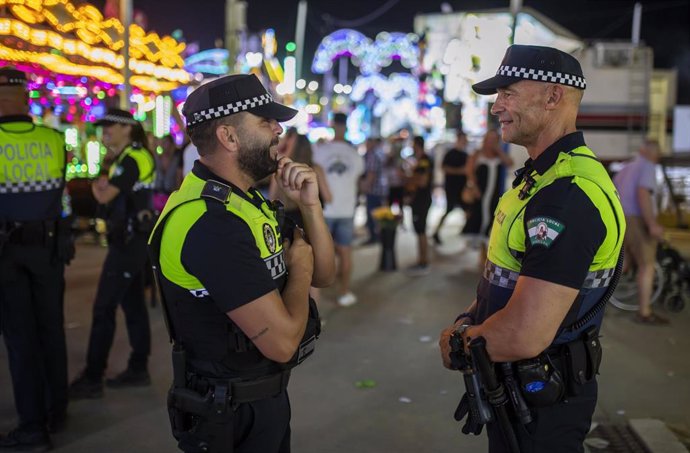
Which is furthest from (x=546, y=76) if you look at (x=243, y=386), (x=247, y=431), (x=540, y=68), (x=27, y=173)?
(x=27, y=173)

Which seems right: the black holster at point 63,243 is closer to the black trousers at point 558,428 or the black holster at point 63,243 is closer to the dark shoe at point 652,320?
the black trousers at point 558,428

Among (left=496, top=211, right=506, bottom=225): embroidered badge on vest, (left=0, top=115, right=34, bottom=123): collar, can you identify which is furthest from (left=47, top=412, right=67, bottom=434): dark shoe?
(left=496, top=211, right=506, bottom=225): embroidered badge on vest

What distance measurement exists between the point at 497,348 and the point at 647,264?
5.73 metres

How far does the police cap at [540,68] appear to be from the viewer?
241 cm

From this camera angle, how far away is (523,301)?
85.8 inches

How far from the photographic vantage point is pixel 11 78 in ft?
13.8

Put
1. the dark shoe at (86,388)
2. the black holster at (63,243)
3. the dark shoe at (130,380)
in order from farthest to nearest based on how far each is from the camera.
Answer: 1. the dark shoe at (130,380)
2. the dark shoe at (86,388)
3. the black holster at (63,243)

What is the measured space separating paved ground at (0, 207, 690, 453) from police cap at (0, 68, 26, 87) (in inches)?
89.5

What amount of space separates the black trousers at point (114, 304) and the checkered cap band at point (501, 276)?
3.41 meters

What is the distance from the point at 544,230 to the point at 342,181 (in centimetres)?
599

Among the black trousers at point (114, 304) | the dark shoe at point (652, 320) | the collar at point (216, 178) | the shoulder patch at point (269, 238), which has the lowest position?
the dark shoe at point (652, 320)

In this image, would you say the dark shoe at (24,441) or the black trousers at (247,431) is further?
the dark shoe at (24,441)

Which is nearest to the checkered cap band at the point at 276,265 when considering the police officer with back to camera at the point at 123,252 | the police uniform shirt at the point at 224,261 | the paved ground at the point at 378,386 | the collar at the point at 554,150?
the police uniform shirt at the point at 224,261

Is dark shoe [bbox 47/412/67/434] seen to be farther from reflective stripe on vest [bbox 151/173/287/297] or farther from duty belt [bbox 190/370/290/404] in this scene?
reflective stripe on vest [bbox 151/173/287/297]
